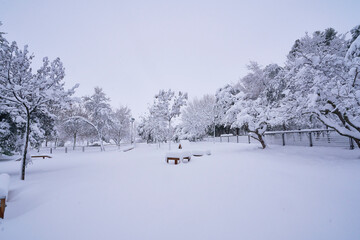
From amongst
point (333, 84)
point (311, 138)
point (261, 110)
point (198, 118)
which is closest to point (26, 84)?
point (333, 84)

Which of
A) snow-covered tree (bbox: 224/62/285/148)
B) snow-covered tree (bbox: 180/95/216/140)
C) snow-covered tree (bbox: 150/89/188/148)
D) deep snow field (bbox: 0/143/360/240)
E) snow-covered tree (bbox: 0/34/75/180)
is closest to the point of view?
deep snow field (bbox: 0/143/360/240)

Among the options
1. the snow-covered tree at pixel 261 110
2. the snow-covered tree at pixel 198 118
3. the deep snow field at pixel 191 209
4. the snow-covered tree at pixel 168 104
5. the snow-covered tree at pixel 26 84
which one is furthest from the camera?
the snow-covered tree at pixel 198 118

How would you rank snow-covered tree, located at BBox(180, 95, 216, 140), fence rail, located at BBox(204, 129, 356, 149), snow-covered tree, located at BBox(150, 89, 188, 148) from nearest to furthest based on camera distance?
fence rail, located at BBox(204, 129, 356, 149)
snow-covered tree, located at BBox(150, 89, 188, 148)
snow-covered tree, located at BBox(180, 95, 216, 140)

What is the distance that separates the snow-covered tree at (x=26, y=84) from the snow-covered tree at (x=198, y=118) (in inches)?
1068

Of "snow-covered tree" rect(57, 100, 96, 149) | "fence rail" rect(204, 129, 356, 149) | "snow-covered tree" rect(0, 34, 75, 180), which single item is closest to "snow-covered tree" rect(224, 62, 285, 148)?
"fence rail" rect(204, 129, 356, 149)

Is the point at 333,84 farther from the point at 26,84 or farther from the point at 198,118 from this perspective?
the point at 198,118

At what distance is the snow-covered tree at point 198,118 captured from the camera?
32.7 metres

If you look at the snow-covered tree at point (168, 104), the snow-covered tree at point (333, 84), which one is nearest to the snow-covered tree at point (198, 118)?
the snow-covered tree at point (168, 104)

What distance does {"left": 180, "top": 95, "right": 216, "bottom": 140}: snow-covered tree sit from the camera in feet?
107

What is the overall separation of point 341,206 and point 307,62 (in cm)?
694

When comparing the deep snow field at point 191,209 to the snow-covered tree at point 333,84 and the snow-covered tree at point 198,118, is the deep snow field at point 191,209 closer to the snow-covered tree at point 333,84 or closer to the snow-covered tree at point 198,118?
the snow-covered tree at point 333,84

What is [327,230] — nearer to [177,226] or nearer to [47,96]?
[177,226]

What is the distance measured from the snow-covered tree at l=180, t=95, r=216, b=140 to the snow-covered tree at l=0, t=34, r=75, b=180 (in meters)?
27.1

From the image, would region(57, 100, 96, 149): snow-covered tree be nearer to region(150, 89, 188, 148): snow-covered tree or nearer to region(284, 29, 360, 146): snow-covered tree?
region(150, 89, 188, 148): snow-covered tree
